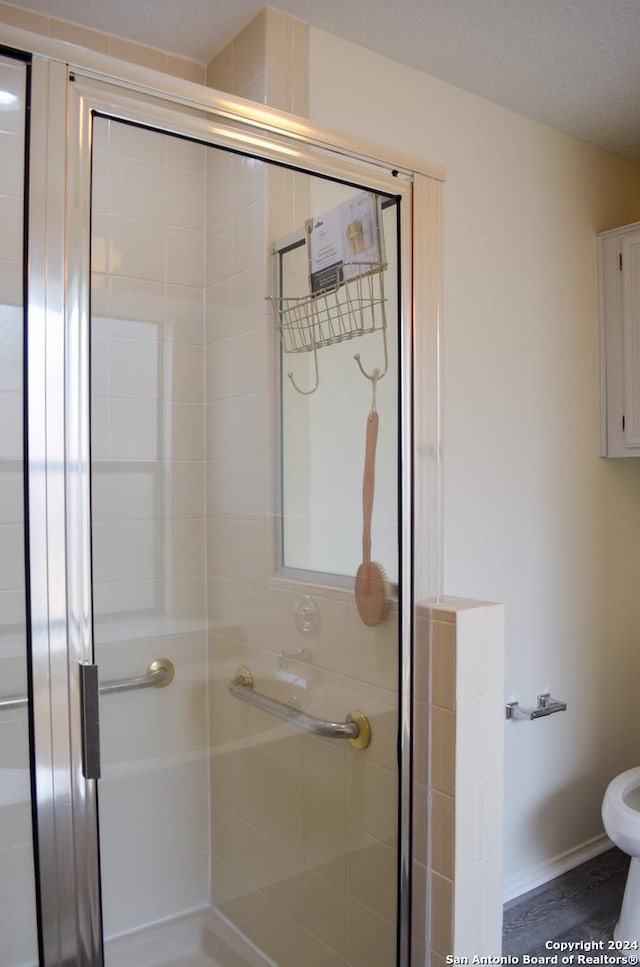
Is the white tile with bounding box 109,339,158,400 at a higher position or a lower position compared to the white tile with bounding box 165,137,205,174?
lower

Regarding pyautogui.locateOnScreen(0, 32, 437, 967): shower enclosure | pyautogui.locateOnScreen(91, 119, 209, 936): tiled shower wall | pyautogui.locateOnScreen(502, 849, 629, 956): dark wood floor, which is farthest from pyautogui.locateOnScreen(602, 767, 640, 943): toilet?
pyautogui.locateOnScreen(91, 119, 209, 936): tiled shower wall

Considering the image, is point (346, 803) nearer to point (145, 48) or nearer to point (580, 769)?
point (580, 769)

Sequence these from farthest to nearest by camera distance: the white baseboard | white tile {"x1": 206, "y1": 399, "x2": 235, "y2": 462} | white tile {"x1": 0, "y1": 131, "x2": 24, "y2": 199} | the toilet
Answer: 1. the white baseboard
2. the toilet
3. white tile {"x1": 206, "y1": 399, "x2": 235, "y2": 462}
4. white tile {"x1": 0, "y1": 131, "x2": 24, "y2": 199}

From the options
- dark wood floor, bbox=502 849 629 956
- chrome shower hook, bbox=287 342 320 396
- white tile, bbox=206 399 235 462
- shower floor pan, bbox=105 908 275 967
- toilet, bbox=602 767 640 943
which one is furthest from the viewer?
dark wood floor, bbox=502 849 629 956

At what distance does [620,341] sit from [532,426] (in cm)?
48

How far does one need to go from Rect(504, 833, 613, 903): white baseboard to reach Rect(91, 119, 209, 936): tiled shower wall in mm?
1327

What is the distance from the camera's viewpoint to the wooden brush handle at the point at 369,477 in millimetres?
1508

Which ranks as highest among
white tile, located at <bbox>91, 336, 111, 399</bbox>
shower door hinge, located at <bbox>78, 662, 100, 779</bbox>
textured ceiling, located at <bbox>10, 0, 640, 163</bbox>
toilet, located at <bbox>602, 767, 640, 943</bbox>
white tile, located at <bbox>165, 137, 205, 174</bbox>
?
textured ceiling, located at <bbox>10, 0, 640, 163</bbox>

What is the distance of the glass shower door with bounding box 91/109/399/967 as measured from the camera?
1234mm

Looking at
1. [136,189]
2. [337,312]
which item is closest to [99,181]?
[136,189]

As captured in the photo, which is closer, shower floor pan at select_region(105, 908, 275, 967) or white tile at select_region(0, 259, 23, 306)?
white tile at select_region(0, 259, 23, 306)

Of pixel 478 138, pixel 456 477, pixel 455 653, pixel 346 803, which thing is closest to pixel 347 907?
pixel 346 803

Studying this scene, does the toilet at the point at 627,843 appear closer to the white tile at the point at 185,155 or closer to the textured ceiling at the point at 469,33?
the white tile at the point at 185,155

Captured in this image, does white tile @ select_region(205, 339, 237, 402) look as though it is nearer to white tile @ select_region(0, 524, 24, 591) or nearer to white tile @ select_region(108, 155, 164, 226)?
white tile @ select_region(108, 155, 164, 226)
